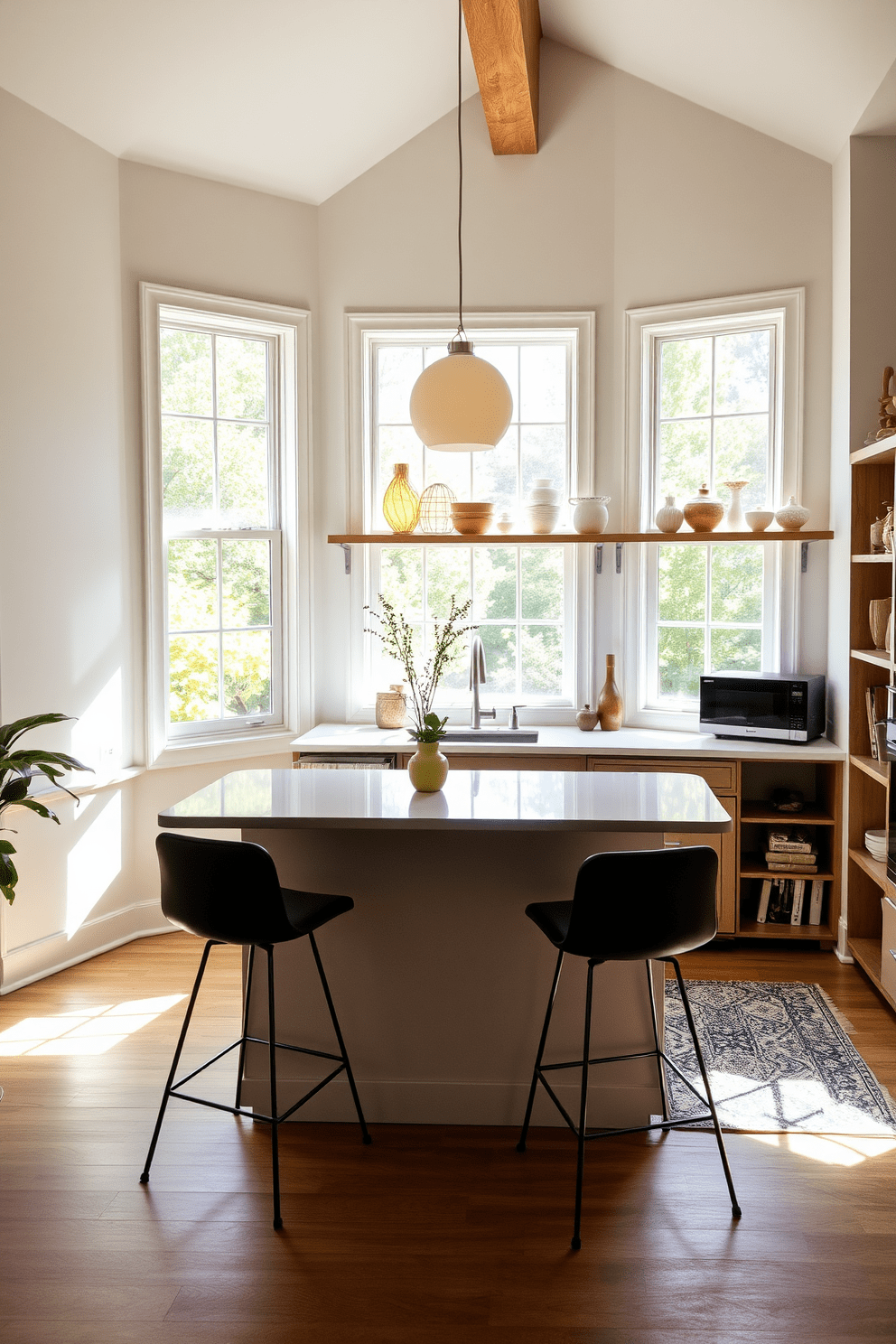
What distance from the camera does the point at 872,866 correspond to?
4004mm

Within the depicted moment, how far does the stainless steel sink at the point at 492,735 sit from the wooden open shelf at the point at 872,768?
1.30 m

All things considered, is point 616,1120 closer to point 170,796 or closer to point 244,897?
point 244,897

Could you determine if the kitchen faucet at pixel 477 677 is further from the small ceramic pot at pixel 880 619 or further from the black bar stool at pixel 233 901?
the black bar stool at pixel 233 901

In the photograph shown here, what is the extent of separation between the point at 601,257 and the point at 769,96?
3.04ft

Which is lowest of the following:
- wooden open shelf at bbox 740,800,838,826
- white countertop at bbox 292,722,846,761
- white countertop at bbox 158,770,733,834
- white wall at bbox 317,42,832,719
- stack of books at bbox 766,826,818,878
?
stack of books at bbox 766,826,818,878

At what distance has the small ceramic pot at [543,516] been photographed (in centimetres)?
482

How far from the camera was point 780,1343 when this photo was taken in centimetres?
210

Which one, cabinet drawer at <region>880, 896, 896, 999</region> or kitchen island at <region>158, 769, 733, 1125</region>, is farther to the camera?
cabinet drawer at <region>880, 896, 896, 999</region>

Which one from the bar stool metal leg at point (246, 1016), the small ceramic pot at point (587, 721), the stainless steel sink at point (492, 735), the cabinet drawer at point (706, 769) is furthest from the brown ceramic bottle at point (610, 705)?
the bar stool metal leg at point (246, 1016)

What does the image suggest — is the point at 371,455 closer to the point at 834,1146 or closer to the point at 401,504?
the point at 401,504

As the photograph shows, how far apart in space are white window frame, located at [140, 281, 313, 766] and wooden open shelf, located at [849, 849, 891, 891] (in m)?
2.49

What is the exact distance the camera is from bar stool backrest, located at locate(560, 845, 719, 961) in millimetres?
2418

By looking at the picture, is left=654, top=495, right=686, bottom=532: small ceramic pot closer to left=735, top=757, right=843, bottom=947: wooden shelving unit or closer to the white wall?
the white wall

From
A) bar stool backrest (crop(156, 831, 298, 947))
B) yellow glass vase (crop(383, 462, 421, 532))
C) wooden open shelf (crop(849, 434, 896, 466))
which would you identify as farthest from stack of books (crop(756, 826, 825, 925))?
bar stool backrest (crop(156, 831, 298, 947))
